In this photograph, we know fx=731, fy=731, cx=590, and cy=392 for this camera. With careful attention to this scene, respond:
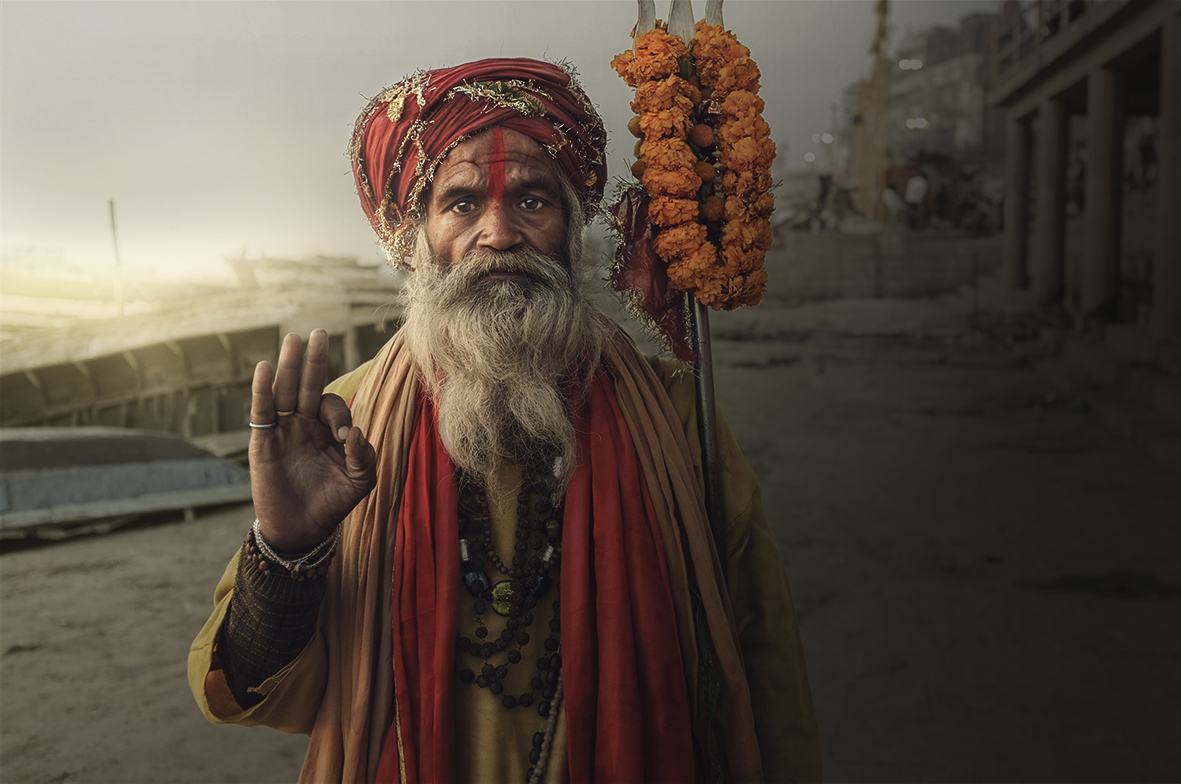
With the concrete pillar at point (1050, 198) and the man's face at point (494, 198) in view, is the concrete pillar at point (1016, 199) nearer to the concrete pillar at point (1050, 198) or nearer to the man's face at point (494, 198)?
the concrete pillar at point (1050, 198)

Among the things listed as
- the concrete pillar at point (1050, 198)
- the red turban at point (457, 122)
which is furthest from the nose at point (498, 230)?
the concrete pillar at point (1050, 198)

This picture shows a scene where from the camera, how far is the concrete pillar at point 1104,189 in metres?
7.23

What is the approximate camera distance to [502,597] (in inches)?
50.9

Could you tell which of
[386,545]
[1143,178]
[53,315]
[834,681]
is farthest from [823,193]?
[386,545]

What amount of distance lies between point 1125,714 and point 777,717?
2581 mm

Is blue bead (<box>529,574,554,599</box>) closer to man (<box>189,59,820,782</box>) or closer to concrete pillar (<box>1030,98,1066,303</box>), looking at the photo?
man (<box>189,59,820,782</box>)

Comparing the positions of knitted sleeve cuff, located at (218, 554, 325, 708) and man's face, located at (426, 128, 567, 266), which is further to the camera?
man's face, located at (426, 128, 567, 266)

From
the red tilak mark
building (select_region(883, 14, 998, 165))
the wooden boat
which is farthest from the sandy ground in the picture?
building (select_region(883, 14, 998, 165))

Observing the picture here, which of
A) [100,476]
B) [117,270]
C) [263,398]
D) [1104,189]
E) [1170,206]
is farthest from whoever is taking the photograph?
[1104,189]

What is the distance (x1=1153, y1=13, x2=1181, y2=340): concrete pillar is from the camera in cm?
555

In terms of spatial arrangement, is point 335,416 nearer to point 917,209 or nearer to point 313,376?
point 313,376

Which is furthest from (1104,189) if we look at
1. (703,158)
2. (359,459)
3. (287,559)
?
(287,559)

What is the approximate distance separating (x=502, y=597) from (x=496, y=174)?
0.77m

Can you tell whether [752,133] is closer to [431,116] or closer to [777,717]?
[431,116]
